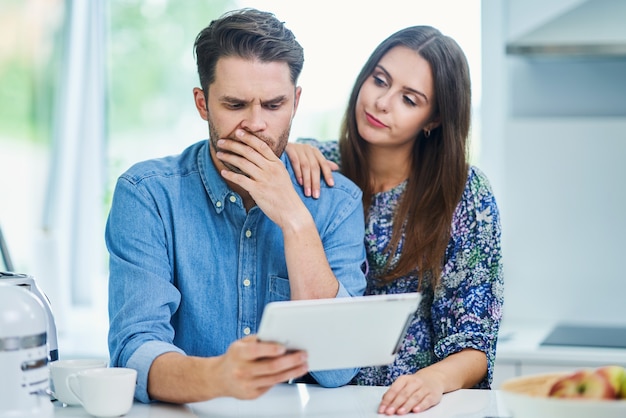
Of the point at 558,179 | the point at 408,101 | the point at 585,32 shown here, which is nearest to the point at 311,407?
the point at 408,101

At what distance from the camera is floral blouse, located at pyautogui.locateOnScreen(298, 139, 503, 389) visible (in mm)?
1996

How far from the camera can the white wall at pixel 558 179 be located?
10.8 ft

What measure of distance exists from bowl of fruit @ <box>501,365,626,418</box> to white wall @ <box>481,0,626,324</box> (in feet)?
6.65

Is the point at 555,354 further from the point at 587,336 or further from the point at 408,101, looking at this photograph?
the point at 408,101

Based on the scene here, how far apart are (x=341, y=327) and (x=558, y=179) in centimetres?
211

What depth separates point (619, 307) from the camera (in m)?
3.28

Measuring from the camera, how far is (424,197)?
2150 mm

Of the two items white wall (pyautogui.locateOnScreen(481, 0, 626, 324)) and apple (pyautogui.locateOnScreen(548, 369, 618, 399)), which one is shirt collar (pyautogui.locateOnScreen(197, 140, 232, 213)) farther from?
white wall (pyautogui.locateOnScreen(481, 0, 626, 324))

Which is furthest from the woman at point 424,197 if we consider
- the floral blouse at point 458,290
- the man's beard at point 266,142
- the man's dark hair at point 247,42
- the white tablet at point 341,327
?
the white tablet at point 341,327

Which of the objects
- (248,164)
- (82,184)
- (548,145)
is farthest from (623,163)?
(82,184)

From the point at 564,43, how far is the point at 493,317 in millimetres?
1222

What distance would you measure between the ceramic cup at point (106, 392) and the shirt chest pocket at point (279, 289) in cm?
45

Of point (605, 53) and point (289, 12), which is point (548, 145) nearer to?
point (605, 53)

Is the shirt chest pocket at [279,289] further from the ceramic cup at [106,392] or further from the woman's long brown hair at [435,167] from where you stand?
the ceramic cup at [106,392]
